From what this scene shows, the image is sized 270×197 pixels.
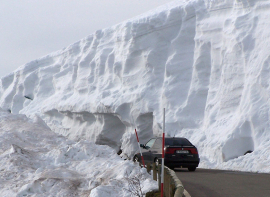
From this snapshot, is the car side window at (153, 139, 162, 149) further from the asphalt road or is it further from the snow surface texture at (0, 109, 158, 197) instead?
the asphalt road

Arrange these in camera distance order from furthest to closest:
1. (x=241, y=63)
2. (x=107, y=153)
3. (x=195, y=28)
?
(x=195, y=28) < (x=241, y=63) < (x=107, y=153)

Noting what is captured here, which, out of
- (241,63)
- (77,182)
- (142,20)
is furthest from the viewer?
(142,20)

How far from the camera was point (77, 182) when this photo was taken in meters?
10.5

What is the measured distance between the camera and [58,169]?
38.3 ft

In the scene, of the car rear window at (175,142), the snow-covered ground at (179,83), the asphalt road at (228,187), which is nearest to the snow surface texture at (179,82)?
the snow-covered ground at (179,83)

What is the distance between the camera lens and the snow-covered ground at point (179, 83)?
67.5ft

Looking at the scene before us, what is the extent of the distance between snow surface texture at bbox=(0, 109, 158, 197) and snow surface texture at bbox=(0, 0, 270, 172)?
6825 millimetres

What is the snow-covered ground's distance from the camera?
20.6 m

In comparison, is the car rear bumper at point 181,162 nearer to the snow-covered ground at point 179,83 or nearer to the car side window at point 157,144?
the car side window at point 157,144

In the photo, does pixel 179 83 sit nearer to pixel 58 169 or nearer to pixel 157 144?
pixel 157 144

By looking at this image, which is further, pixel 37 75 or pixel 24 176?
pixel 37 75

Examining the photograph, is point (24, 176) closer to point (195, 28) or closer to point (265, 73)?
point (265, 73)

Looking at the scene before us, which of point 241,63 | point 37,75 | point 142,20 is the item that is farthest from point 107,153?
point 37,75

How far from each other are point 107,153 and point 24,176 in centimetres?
352
